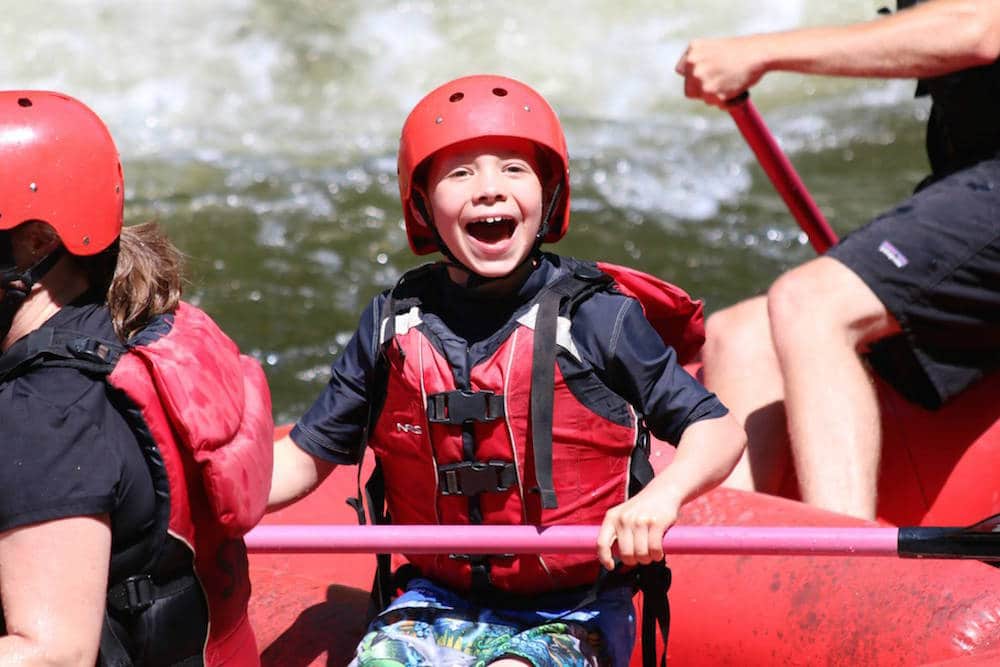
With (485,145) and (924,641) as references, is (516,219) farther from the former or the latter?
(924,641)

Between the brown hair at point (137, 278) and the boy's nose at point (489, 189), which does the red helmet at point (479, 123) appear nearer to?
the boy's nose at point (489, 189)

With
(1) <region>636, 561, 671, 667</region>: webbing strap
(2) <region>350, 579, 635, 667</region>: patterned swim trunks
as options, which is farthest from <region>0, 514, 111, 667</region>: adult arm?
(1) <region>636, 561, 671, 667</region>: webbing strap

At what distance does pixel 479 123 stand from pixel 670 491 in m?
0.60

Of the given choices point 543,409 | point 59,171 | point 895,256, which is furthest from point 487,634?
point 895,256

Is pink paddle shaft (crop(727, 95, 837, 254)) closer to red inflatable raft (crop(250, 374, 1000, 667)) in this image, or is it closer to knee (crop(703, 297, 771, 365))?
knee (crop(703, 297, 771, 365))

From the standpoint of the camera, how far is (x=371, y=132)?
748 centimetres

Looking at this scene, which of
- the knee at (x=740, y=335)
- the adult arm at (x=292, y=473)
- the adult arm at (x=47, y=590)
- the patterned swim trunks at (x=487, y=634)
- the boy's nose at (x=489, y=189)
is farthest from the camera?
the knee at (x=740, y=335)

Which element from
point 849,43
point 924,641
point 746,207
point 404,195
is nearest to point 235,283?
point 746,207

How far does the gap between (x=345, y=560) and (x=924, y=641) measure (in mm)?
1046

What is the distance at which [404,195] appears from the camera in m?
2.46

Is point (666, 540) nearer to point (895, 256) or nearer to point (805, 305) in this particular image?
point (805, 305)

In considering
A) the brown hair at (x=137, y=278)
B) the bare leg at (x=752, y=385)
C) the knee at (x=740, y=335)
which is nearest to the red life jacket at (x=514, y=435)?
the brown hair at (x=137, y=278)

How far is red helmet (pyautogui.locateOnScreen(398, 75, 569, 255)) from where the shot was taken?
2348mm

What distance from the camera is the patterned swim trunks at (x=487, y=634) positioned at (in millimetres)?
2234
